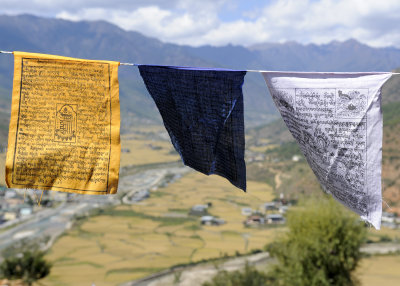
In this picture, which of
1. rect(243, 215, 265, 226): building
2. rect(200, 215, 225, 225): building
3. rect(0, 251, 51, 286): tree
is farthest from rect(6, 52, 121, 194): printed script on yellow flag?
rect(200, 215, 225, 225): building

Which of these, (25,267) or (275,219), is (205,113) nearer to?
(25,267)

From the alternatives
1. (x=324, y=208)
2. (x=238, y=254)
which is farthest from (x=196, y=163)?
(x=238, y=254)

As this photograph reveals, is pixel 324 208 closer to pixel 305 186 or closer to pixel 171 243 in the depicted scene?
pixel 171 243

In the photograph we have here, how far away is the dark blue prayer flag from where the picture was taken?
3.88m

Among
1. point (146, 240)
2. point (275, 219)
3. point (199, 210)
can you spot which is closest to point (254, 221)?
point (275, 219)

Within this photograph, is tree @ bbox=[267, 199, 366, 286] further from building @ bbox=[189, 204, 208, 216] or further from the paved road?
building @ bbox=[189, 204, 208, 216]

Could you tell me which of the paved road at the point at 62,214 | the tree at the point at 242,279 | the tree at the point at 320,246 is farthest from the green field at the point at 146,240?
the tree at the point at 320,246

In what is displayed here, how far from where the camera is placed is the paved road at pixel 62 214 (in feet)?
118

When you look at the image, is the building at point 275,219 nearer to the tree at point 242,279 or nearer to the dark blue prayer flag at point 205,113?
the tree at point 242,279

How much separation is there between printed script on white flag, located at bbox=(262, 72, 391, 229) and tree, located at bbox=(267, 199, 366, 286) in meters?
13.3

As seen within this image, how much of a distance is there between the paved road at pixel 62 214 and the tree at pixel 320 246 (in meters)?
23.3

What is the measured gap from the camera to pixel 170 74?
394cm

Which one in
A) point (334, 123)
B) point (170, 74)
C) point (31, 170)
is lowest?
point (31, 170)

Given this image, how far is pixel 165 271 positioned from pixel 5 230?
19.5m
